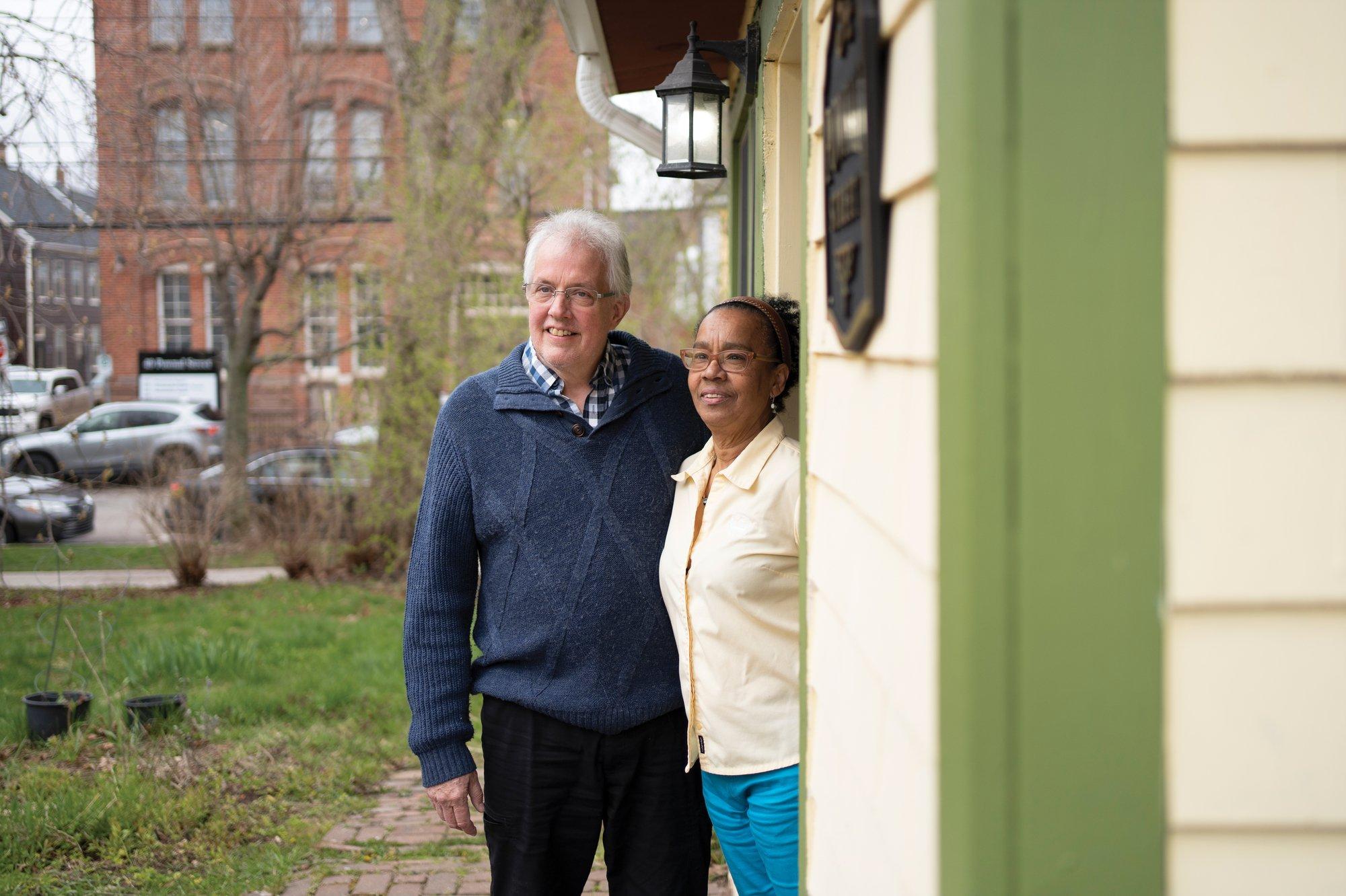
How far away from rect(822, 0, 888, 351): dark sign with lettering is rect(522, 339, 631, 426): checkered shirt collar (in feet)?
4.22

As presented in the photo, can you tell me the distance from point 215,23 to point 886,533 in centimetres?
1630

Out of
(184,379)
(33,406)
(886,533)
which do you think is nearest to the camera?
(886,533)

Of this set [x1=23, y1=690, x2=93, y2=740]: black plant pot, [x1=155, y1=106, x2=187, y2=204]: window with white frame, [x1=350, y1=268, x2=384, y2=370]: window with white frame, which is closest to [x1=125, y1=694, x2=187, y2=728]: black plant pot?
[x1=23, y1=690, x2=93, y2=740]: black plant pot

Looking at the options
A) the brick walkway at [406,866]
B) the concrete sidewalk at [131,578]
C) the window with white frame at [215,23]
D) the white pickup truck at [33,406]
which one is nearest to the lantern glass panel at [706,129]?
the brick walkway at [406,866]

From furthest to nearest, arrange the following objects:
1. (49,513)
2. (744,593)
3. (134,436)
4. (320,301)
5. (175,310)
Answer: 1. (175,310)
2. (134,436)
3. (320,301)
4. (49,513)
5. (744,593)

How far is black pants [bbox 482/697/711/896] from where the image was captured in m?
2.52

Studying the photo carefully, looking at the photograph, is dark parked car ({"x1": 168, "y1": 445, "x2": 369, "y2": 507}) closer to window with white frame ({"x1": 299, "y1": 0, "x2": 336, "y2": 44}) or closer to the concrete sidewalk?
the concrete sidewalk

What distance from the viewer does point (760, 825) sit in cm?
224

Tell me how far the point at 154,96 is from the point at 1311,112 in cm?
1592

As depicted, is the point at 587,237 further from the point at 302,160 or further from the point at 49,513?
the point at 302,160

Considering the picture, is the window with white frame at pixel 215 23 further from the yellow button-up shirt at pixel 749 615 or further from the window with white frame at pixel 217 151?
the yellow button-up shirt at pixel 749 615

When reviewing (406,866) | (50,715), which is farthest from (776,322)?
(50,715)

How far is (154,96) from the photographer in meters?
14.5

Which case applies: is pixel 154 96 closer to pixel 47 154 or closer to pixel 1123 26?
pixel 47 154
